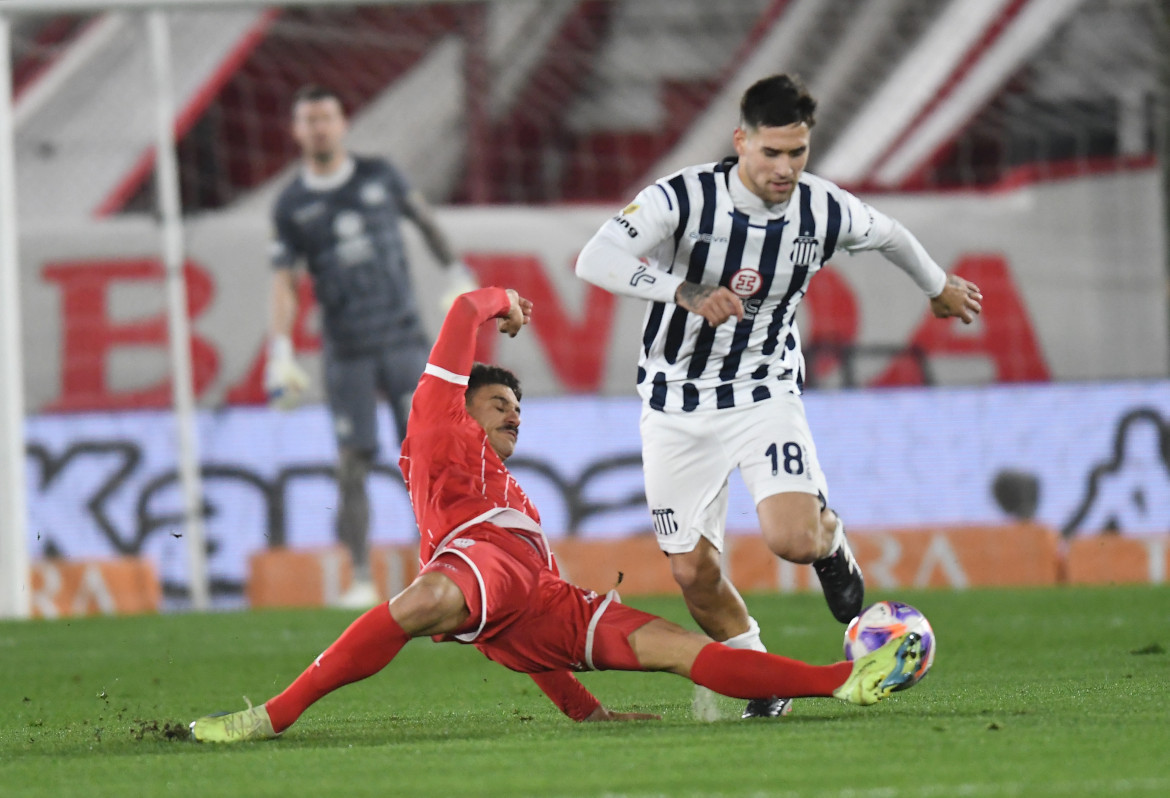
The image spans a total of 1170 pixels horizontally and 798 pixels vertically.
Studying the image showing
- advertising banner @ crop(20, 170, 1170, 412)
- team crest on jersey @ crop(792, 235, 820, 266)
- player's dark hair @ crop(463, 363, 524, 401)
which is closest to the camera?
player's dark hair @ crop(463, 363, 524, 401)

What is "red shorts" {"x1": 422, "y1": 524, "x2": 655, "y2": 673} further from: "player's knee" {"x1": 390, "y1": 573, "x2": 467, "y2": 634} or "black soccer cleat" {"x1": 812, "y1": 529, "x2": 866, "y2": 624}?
"black soccer cleat" {"x1": 812, "y1": 529, "x2": 866, "y2": 624}

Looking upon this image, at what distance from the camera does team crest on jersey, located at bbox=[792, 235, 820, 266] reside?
548 centimetres

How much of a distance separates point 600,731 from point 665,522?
101 cm

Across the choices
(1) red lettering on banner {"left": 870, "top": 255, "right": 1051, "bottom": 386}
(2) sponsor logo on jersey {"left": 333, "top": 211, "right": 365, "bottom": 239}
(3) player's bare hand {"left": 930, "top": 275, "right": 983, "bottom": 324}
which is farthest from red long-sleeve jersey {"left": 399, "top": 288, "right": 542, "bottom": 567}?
(1) red lettering on banner {"left": 870, "top": 255, "right": 1051, "bottom": 386}

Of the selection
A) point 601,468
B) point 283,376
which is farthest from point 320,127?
→ point 601,468

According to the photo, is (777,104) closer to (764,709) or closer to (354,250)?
(764,709)

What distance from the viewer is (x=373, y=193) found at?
40.0ft

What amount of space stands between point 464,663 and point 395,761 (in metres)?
3.60

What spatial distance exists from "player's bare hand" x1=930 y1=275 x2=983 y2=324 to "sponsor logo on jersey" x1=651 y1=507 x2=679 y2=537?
3.38ft

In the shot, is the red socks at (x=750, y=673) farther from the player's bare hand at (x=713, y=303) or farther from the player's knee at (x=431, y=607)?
the player's bare hand at (x=713, y=303)

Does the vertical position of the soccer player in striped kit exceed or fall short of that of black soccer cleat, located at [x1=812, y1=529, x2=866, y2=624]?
it exceeds it

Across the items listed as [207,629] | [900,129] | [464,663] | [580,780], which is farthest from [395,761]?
[900,129]

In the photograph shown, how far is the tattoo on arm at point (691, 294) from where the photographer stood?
4.92 metres

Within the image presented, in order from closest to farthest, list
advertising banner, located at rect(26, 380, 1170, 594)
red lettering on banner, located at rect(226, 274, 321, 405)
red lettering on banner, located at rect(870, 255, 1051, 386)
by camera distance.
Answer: advertising banner, located at rect(26, 380, 1170, 594), red lettering on banner, located at rect(226, 274, 321, 405), red lettering on banner, located at rect(870, 255, 1051, 386)
